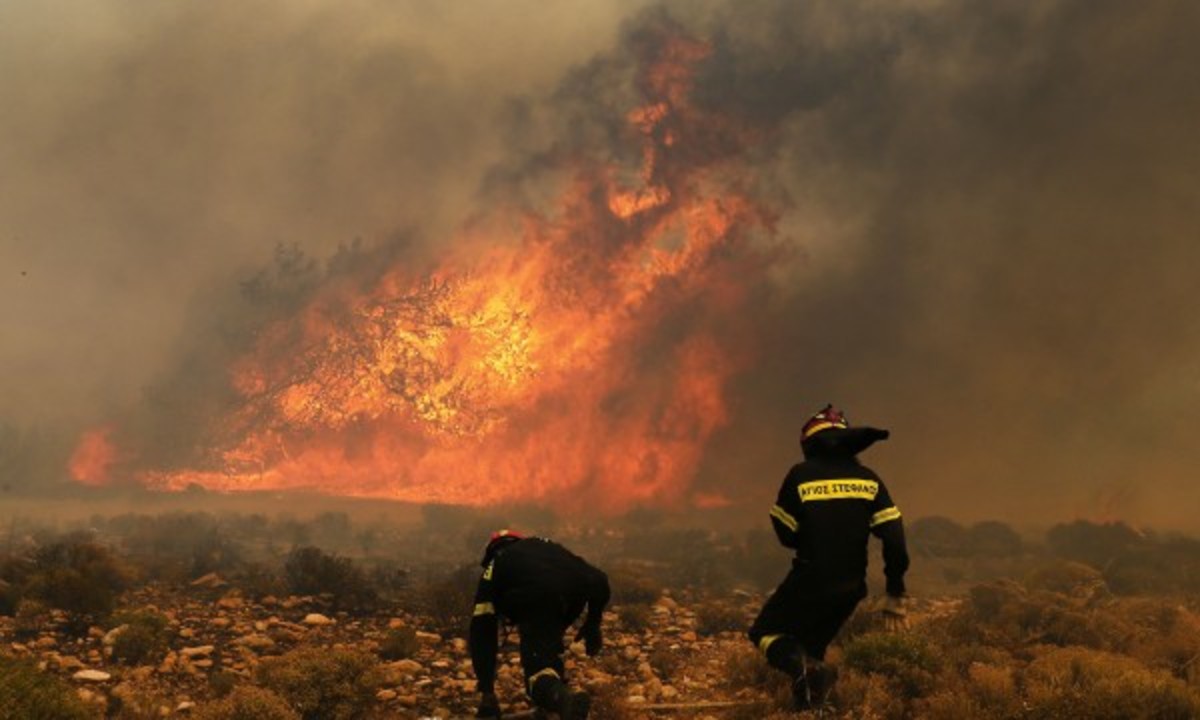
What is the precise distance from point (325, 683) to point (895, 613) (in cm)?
598

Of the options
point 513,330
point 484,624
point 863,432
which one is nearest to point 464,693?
point 484,624

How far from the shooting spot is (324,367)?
136 feet

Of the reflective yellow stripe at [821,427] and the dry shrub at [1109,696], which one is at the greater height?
the reflective yellow stripe at [821,427]

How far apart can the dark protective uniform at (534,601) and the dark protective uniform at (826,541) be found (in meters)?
1.61

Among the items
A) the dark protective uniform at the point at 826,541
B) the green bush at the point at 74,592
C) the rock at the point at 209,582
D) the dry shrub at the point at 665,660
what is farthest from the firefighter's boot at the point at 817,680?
the rock at the point at 209,582

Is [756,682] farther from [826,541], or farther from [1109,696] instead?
[826,541]

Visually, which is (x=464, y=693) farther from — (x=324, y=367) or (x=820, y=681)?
(x=324, y=367)

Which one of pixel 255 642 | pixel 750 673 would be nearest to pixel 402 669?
pixel 255 642

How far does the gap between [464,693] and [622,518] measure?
3254cm

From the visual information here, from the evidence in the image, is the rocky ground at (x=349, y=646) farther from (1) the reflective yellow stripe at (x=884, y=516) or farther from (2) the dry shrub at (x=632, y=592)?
(1) the reflective yellow stripe at (x=884, y=516)

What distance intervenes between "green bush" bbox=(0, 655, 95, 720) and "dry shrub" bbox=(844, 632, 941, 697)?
8217 mm

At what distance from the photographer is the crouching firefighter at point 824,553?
5539mm

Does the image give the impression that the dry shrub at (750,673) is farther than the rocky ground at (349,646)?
Yes

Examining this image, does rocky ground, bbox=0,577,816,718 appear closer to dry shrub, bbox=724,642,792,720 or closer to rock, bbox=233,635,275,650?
rock, bbox=233,635,275,650
